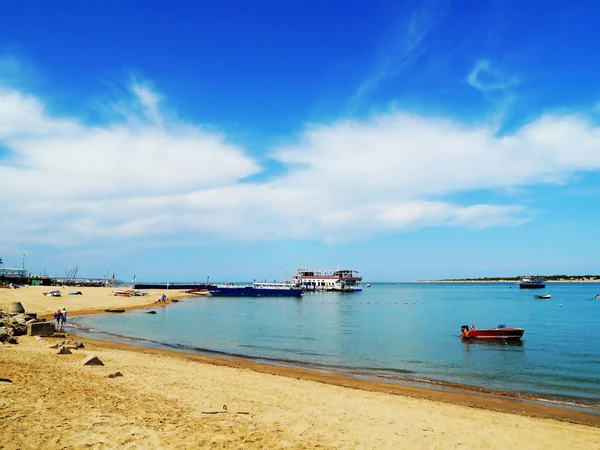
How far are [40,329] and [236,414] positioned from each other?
2178 cm

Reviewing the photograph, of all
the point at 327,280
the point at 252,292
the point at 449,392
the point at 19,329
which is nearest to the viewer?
the point at 449,392

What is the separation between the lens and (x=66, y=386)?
1273cm

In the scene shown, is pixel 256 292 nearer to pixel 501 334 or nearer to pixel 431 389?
pixel 501 334

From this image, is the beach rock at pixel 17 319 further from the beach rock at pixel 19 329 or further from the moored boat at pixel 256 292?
the moored boat at pixel 256 292

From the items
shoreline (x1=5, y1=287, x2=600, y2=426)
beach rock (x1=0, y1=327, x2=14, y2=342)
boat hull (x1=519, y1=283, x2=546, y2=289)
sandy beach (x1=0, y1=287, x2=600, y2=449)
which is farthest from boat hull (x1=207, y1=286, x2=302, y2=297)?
boat hull (x1=519, y1=283, x2=546, y2=289)

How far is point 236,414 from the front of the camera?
1182cm

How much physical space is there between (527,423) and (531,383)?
9771 mm

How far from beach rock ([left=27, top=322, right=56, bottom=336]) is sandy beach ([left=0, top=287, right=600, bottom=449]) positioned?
8.26 metres

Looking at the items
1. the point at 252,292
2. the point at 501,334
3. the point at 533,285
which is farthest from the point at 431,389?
the point at 533,285

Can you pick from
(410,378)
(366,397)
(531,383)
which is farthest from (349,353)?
(366,397)

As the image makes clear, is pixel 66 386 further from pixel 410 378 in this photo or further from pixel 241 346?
pixel 241 346

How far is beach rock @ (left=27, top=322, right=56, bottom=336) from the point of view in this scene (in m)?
26.7

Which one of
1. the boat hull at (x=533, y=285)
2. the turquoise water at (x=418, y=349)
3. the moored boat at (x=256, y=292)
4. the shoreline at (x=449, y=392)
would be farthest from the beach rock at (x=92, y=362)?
the boat hull at (x=533, y=285)

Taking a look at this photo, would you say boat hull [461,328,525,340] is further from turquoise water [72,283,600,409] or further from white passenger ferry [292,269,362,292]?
white passenger ferry [292,269,362,292]
